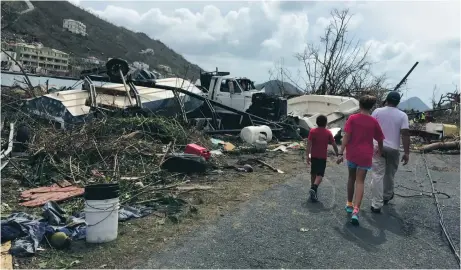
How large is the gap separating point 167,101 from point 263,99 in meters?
4.16

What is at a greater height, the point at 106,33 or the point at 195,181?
the point at 106,33

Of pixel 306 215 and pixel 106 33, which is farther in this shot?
pixel 106 33

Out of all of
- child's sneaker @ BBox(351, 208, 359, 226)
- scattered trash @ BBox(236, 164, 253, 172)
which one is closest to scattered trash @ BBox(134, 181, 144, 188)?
scattered trash @ BBox(236, 164, 253, 172)

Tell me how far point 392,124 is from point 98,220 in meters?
4.15

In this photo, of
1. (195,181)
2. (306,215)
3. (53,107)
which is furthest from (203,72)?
(306,215)

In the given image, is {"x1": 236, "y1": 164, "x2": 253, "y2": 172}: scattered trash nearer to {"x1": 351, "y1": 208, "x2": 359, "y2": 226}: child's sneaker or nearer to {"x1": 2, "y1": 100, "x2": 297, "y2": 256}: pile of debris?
{"x1": 2, "y1": 100, "x2": 297, "y2": 256}: pile of debris

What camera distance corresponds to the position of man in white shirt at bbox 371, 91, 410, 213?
5812 millimetres

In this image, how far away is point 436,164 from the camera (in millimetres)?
11695

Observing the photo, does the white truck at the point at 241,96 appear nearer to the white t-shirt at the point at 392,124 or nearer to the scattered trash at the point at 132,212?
the white t-shirt at the point at 392,124

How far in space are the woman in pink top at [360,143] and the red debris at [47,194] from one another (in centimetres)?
381

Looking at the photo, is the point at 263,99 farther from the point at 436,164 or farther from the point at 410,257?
the point at 410,257

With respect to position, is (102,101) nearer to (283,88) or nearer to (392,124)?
(392,124)

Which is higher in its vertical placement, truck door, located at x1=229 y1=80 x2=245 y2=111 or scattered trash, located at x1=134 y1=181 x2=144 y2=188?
truck door, located at x1=229 y1=80 x2=245 y2=111

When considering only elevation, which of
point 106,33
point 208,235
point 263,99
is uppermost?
point 106,33
